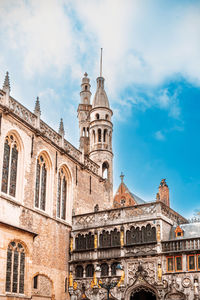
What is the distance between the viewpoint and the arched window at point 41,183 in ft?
93.8

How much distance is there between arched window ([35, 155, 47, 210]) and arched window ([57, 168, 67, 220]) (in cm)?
199

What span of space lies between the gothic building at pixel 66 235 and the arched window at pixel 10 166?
6 centimetres

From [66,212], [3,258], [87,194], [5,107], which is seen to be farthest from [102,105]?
[3,258]

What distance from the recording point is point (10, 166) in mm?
26062

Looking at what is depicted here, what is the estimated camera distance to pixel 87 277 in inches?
1151

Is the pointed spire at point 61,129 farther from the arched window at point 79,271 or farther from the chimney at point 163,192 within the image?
the chimney at point 163,192

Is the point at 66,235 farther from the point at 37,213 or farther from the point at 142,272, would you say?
the point at 142,272

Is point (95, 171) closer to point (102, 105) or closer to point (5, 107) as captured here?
point (102, 105)

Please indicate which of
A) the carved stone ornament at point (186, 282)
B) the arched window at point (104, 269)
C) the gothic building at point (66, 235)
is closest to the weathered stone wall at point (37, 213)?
the gothic building at point (66, 235)

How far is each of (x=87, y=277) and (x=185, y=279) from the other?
7.52 m

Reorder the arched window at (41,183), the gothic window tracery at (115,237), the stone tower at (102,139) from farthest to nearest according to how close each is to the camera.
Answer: the stone tower at (102,139) → the gothic window tracery at (115,237) → the arched window at (41,183)

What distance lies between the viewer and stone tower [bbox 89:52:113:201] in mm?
39031

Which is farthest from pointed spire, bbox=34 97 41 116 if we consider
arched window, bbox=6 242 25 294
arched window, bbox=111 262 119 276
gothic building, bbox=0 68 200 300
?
arched window, bbox=111 262 119 276

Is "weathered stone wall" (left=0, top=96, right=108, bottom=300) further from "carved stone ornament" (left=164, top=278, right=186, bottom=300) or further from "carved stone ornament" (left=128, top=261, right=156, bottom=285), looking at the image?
"carved stone ornament" (left=164, top=278, right=186, bottom=300)
